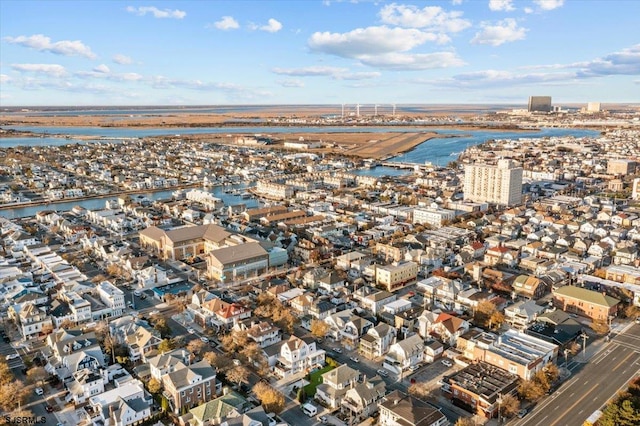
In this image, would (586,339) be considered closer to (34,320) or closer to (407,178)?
(34,320)

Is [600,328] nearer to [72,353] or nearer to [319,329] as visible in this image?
[319,329]

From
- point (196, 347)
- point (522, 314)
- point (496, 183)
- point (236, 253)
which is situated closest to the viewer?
point (196, 347)

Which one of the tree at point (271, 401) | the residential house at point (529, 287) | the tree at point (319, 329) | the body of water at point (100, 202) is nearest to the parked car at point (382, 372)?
the tree at point (319, 329)

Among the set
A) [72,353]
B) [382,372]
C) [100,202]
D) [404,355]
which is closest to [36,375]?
[72,353]

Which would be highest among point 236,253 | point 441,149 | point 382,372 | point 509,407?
point 441,149

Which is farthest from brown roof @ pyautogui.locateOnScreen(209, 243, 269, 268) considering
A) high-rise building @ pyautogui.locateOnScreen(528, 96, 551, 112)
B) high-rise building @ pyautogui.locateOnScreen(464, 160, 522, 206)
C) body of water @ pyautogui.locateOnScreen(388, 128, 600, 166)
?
high-rise building @ pyautogui.locateOnScreen(528, 96, 551, 112)

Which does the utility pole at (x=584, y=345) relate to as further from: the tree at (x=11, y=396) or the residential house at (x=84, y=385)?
the tree at (x=11, y=396)
